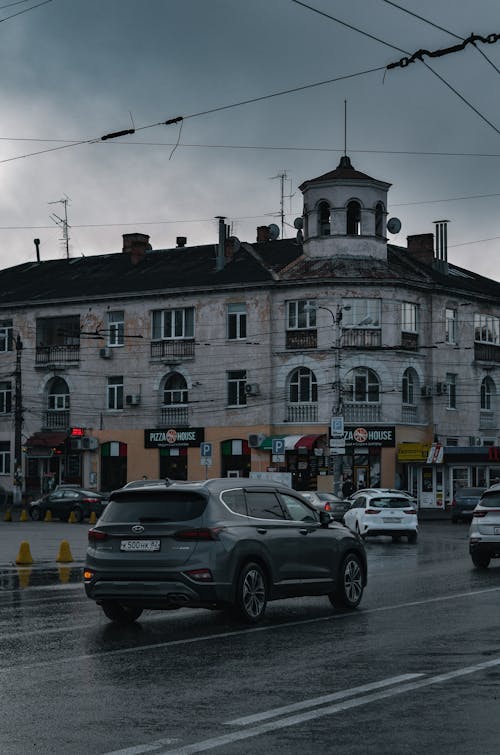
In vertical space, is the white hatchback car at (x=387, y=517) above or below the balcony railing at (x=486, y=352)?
below

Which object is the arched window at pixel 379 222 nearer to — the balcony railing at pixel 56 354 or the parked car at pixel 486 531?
the balcony railing at pixel 56 354

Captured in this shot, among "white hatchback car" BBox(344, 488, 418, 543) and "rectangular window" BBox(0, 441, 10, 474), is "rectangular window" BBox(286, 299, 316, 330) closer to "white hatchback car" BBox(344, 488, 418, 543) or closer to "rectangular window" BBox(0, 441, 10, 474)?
"rectangular window" BBox(0, 441, 10, 474)

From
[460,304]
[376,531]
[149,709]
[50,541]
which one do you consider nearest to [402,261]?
[460,304]

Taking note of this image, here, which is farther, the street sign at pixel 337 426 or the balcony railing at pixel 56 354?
the balcony railing at pixel 56 354

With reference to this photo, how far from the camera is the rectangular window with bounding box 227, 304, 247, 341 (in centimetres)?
6419

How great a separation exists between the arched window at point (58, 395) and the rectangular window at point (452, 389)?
20.7 m

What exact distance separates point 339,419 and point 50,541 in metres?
16.9

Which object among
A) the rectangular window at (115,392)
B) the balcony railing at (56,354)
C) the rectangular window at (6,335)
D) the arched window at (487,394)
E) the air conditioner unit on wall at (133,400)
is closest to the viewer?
the air conditioner unit on wall at (133,400)

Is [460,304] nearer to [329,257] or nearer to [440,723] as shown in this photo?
[329,257]

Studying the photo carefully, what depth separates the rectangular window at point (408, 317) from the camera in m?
63.2

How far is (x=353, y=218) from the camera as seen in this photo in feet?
209

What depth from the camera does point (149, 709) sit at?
8781 millimetres

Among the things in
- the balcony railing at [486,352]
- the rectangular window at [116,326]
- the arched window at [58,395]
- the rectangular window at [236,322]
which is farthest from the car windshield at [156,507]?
the arched window at [58,395]

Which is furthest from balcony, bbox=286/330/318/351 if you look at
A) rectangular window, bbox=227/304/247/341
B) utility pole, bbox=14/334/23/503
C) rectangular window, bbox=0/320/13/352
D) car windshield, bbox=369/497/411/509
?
car windshield, bbox=369/497/411/509
